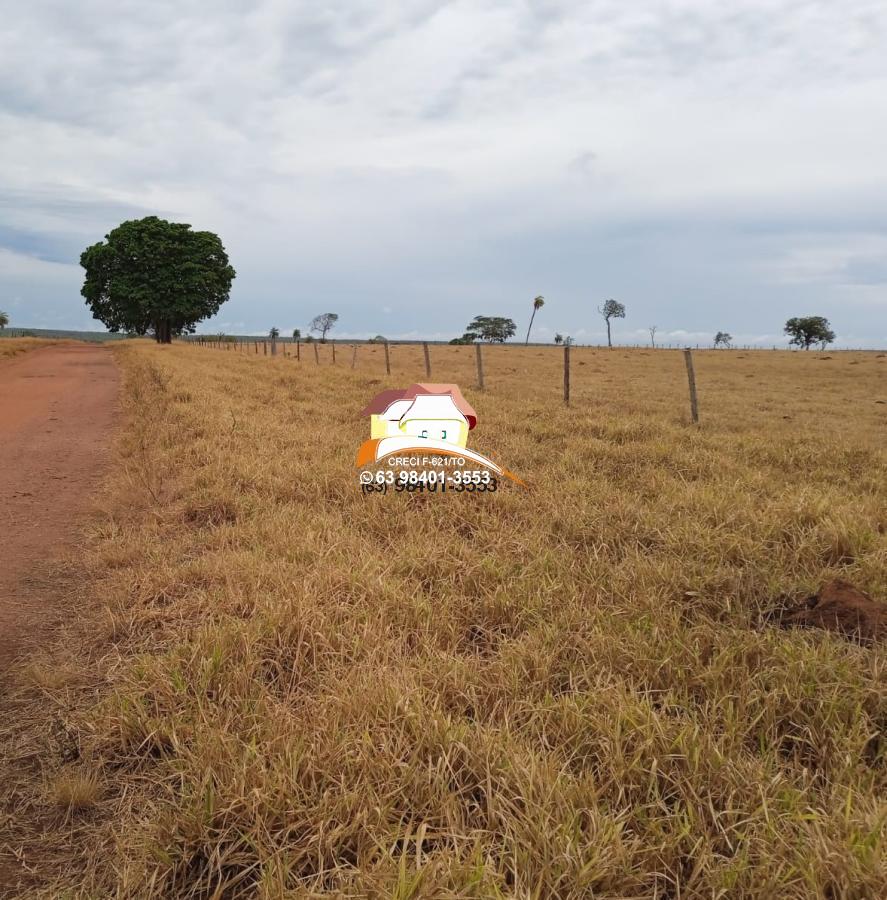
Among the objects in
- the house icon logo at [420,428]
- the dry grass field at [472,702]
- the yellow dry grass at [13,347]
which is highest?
the yellow dry grass at [13,347]

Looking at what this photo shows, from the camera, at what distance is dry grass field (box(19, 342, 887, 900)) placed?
1.69m

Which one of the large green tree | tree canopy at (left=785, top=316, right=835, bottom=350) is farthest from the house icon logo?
tree canopy at (left=785, top=316, right=835, bottom=350)

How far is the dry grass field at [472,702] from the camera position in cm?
169

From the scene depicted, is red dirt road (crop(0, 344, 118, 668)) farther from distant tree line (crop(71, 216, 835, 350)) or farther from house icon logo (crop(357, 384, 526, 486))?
distant tree line (crop(71, 216, 835, 350))

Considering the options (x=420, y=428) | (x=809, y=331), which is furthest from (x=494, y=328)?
(x=420, y=428)

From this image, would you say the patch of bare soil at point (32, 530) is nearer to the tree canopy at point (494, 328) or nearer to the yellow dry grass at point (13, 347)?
the yellow dry grass at point (13, 347)

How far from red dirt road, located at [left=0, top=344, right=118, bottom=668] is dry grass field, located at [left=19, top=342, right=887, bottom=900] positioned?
347 mm

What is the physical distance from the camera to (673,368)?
35156 mm

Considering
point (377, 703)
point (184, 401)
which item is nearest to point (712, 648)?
point (377, 703)

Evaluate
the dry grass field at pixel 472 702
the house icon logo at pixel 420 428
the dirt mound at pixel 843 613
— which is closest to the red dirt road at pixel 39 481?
the dry grass field at pixel 472 702

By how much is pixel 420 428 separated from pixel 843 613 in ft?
17.2

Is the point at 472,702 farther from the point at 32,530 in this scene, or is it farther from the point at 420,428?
the point at 420,428

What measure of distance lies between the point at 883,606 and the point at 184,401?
32.1 feet

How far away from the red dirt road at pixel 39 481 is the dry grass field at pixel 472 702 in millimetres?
347
